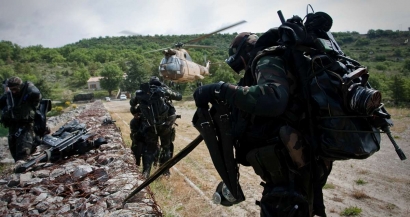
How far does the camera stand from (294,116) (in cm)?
243

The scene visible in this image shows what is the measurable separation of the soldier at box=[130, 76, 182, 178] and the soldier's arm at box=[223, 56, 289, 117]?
469cm

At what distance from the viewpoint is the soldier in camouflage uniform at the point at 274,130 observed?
2.21m

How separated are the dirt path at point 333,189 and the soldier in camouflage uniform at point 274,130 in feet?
7.13

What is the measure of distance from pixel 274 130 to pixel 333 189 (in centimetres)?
493

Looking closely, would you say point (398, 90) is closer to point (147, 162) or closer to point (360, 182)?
point (360, 182)

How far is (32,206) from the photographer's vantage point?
3486mm

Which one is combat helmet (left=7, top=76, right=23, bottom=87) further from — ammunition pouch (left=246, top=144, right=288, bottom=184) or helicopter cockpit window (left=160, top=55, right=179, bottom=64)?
helicopter cockpit window (left=160, top=55, right=179, bottom=64)

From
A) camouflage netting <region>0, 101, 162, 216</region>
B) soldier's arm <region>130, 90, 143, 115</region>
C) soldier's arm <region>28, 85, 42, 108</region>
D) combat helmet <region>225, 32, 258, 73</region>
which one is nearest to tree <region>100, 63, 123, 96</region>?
soldier's arm <region>28, 85, 42, 108</region>

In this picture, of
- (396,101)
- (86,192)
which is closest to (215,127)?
(86,192)

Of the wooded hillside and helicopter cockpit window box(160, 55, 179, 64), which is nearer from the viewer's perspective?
helicopter cockpit window box(160, 55, 179, 64)

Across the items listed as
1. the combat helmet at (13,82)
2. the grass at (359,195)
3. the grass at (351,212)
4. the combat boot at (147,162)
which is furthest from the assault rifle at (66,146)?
the grass at (359,195)

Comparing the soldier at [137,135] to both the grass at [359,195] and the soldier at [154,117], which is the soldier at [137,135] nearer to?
the soldier at [154,117]

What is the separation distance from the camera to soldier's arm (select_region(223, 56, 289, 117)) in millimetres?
2156

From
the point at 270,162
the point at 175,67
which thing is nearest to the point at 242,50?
the point at 270,162
